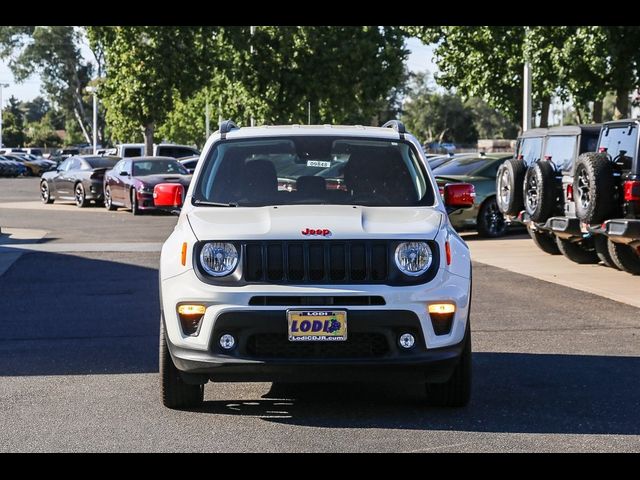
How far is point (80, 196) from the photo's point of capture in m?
34.2

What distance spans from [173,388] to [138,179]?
2222 centimetres

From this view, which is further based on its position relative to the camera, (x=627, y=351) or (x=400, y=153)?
(x=627, y=351)

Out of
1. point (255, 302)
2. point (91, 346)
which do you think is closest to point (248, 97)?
point (91, 346)

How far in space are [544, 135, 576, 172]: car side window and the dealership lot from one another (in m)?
2.07

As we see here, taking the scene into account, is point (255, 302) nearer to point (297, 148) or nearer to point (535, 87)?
point (297, 148)

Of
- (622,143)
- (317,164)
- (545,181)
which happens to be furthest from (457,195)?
(545,181)

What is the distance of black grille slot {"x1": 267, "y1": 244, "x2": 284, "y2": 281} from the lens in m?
7.19

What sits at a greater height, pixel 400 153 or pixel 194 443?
pixel 400 153

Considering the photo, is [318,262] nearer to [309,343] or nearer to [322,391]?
[309,343]

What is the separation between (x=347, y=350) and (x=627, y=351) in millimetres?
3555

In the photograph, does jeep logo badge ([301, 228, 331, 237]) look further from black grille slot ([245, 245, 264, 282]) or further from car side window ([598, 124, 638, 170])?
car side window ([598, 124, 638, 170])

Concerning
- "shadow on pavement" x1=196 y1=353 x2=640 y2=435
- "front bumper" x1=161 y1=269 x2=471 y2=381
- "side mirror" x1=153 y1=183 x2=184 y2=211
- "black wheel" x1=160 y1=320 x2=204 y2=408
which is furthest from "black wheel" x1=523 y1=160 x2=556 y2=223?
"black wheel" x1=160 y1=320 x2=204 y2=408
